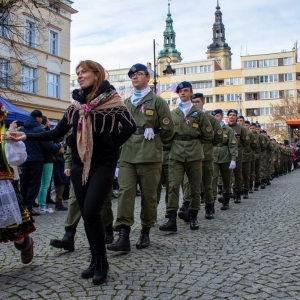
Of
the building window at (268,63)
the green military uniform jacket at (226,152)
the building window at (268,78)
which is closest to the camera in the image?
the green military uniform jacket at (226,152)

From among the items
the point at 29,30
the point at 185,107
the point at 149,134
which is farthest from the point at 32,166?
the point at 29,30

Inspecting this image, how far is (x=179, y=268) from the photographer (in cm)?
432

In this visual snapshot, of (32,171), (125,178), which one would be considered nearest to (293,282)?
(125,178)

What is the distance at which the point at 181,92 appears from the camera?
6953mm

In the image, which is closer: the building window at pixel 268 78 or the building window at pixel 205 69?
the building window at pixel 268 78

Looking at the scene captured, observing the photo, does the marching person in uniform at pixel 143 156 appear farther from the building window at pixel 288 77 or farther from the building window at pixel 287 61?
the building window at pixel 287 61

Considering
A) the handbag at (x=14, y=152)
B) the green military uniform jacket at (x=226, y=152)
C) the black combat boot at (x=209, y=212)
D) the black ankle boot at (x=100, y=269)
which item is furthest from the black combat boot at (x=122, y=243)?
the green military uniform jacket at (x=226, y=152)

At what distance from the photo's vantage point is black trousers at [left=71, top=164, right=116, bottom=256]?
3.82 metres

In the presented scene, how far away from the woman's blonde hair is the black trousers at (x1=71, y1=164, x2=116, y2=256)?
27.6 inches

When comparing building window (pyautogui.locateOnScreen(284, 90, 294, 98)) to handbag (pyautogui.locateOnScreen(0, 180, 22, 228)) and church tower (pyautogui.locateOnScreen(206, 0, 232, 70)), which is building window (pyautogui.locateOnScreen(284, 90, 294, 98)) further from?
handbag (pyautogui.locateOnScreen(0, 180, 22, 228))

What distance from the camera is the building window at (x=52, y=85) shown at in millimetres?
32594

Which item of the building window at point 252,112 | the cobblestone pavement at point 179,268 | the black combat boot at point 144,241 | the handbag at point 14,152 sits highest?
the building window at point 252,112

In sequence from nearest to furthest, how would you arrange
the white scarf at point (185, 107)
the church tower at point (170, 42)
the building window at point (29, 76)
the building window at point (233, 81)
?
1. the white scarf at point (185, 107)
2. the building window at point (29, 76)
3. the building window at point (233, 81)
4. the church tower at point (170, 42)

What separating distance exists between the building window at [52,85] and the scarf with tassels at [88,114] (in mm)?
29461
